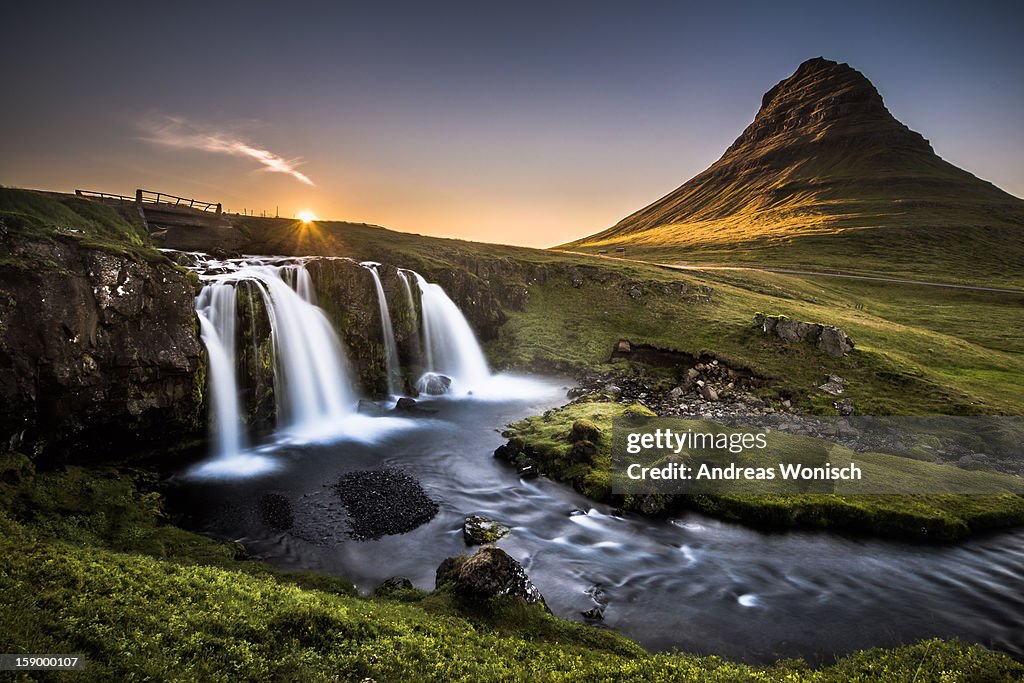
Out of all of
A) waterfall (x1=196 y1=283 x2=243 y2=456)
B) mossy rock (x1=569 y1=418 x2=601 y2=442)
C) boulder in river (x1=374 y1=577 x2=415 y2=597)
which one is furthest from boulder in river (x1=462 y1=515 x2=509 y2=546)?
waterfall (x1=196 y1=283 x2=243 y2=456)

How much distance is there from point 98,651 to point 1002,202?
751 ft

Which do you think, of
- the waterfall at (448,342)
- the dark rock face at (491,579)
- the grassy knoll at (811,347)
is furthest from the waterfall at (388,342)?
the dark rock face at (491,579)

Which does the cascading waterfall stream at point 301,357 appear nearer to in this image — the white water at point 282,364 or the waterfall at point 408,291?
the white water at point 282,364

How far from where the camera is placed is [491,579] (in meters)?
11.4

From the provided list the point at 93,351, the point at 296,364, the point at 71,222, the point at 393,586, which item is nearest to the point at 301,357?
the point at 296,364

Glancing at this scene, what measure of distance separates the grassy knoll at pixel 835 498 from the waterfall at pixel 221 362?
589 inches

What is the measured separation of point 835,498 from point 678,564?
303 inches

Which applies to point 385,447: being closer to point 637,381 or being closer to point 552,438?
point 552,438

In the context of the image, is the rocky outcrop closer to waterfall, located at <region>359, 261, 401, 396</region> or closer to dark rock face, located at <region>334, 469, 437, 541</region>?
waterfall, located at <region>359, 261, 401, 396</region>

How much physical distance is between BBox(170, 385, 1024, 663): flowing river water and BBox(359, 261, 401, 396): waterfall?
14.4 meters

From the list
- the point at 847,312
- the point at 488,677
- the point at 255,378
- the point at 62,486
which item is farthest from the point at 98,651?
the point at 847,312

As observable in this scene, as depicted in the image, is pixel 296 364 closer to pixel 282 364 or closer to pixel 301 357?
pixel 301 357

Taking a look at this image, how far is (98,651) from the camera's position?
693 cm

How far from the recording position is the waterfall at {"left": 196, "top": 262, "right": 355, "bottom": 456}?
24.7m
